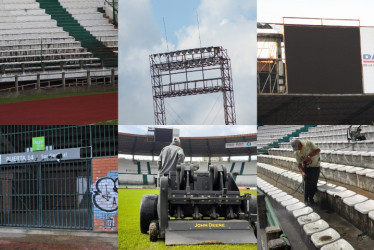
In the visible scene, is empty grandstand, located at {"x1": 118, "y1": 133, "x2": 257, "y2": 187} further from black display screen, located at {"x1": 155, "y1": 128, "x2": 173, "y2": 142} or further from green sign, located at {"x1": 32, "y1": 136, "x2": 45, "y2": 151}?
green sign, located at {"x1": 32, "y1": 136, "x2": 45, "y2": 151}

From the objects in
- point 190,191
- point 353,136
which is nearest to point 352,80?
point 353,136

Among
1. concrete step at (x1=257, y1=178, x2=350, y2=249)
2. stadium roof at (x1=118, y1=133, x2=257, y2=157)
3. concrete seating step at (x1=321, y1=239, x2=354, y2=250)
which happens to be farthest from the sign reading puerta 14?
concrete seating step at (x1=321, y1=239, x2=354, y2=250)

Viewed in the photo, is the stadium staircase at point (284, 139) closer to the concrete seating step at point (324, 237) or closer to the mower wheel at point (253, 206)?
the mower wheel at point (253, 206)

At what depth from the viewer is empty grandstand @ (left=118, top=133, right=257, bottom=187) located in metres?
6.68

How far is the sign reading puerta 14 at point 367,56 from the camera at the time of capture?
23.4 feet

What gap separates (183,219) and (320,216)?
1465 mm

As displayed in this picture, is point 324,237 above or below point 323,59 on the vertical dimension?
below

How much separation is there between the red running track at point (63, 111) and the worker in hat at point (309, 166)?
305 centimetres

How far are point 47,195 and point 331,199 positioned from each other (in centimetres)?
462

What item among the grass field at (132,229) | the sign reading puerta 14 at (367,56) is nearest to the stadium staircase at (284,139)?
the grass field at (132,229)

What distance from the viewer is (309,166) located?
4.29 m

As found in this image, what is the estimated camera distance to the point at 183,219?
15.9 ft

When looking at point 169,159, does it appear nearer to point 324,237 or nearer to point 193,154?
point 193,154

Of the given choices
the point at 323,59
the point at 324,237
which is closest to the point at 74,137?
the point at 323,59
